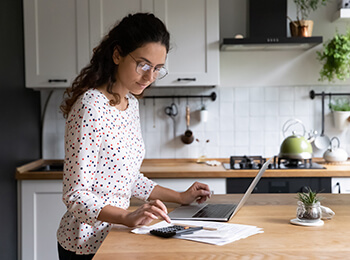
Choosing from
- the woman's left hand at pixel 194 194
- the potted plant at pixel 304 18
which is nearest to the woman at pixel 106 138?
the woman's left hand at pixel 194 194

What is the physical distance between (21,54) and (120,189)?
7.31 feet

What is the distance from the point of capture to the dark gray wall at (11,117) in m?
3.20

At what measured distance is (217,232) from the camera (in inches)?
60.3

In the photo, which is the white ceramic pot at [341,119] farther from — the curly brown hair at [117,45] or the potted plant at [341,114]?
the curly brown hair at [117,45]

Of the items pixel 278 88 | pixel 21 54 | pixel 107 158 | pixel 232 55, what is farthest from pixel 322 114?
pixel 107 158

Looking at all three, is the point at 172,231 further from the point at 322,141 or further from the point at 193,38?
the point at 322,141

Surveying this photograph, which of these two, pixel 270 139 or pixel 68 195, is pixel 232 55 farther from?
pixel 68 195

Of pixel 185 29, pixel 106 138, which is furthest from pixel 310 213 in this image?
pixel 185 29

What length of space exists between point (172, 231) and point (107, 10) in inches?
96.7

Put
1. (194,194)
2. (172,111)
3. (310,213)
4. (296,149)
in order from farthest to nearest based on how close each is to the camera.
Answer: (172,111), (296,149), (194,194), (310,213)

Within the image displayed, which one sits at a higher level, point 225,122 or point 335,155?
point 225,122

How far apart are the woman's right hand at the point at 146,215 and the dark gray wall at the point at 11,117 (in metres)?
1.87

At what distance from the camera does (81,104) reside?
1.68 meters

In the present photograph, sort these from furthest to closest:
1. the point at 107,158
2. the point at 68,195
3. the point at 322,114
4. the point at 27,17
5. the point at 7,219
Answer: the point at 322,114 → the point at 27,17 → the point at 7,219 → the point at 107,158 → the point at 68,195
